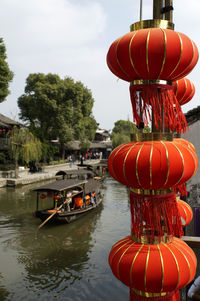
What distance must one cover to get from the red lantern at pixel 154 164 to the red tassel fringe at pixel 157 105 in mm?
385

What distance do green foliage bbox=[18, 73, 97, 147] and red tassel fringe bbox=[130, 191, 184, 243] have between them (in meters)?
30.7

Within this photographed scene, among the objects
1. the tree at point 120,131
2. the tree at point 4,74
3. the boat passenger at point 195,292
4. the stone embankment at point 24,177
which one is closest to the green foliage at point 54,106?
the stone embankment at point 24,177

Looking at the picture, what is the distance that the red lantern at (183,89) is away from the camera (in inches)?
173

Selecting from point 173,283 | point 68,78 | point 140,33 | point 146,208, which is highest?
point 68,78

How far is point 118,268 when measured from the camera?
3115mm

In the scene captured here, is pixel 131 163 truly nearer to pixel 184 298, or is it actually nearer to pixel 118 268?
pixel 118 268

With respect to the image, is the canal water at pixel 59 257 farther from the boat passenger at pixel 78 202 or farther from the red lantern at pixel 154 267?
the red lantern at pixel 154 267

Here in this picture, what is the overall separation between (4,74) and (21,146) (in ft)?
23.9

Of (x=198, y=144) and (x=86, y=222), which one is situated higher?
(x=198, y=144)

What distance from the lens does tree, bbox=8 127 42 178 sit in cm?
2686

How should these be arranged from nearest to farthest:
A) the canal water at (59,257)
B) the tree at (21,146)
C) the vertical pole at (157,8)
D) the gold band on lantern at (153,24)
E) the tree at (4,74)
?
the gold band on lantern at (153,24)
the vertical pole at (157,8)
the canal water at (59,257)
the tree at (4,74)
the tree at (21,146)

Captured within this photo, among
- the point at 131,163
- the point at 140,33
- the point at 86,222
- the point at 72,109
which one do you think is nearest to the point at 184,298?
the point at 131,163

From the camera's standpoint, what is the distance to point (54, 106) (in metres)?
33.8

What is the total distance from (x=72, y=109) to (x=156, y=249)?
112 ft
